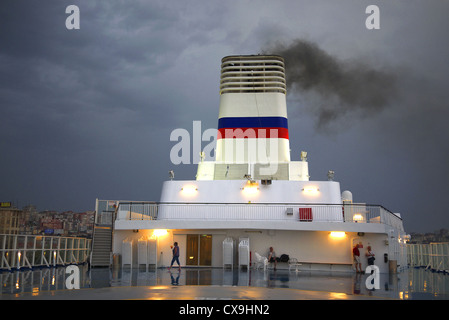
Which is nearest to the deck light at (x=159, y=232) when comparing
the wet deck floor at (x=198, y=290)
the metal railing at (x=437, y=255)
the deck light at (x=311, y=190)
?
the wet deck floor at (x=198, y=290)

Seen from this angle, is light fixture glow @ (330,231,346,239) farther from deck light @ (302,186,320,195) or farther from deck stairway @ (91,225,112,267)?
deck stairway @ (91,225,112,267)

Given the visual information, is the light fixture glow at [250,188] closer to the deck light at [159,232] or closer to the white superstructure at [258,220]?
the white superstructure at [258,220]

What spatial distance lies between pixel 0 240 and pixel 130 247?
5.75 meters

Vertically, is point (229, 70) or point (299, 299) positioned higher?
point (229, 70)

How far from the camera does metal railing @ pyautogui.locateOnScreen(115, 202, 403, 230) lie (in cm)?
2322

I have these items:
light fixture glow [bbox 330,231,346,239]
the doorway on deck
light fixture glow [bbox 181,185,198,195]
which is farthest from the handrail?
the doorway on deck

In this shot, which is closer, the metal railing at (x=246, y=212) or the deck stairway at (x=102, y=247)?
the metal railing at (x=246, y=212)

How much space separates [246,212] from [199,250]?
3.08m

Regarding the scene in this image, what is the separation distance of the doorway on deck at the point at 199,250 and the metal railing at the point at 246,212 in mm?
981

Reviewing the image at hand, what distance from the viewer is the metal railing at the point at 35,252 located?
66.8 feet

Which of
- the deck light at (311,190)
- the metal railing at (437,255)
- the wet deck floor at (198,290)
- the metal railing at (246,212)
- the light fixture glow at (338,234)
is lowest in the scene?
the wet deck floor at (198,290)

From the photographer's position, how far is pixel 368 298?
11.8 meters
